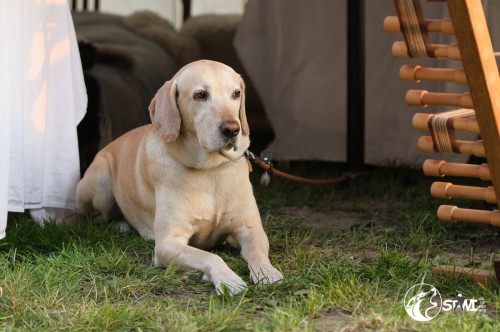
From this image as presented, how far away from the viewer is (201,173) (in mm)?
3576

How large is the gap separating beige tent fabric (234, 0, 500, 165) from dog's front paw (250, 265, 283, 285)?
9.73 ft

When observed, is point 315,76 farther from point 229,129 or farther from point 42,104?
point 229,129

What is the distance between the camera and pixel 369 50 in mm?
6082

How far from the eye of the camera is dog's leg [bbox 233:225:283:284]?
311cm

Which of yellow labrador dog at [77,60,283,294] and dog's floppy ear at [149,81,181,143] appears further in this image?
dog's floppy ear at [149,81,181,143]

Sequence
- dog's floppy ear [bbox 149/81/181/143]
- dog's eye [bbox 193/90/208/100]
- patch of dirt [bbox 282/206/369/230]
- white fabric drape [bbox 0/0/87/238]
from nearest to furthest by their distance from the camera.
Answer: dog's eye [bbox 193/90/208/100] → dog's floppy ear [bbox 149/81/181/143] → white fabric drape [bbox 0/0/87/238] → patch of dirt [bbox 282/206/369/230]

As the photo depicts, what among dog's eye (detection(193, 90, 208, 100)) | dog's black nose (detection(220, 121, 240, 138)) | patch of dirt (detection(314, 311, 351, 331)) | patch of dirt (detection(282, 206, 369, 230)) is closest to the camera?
patch of dirt (detection(314, 311, 351, 331))

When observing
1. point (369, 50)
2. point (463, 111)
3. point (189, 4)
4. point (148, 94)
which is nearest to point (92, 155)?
point (148, 94)

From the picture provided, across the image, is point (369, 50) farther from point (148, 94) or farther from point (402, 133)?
point (148, 94)

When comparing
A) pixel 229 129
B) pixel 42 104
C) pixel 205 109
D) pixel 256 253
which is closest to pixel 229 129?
pixel 229 129

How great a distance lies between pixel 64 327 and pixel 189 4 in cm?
667

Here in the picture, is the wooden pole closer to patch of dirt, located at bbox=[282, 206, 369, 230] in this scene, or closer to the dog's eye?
the dog's eye

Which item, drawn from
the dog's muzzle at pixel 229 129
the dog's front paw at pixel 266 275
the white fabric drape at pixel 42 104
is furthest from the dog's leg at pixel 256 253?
the white fabric drape at pixel 42 104

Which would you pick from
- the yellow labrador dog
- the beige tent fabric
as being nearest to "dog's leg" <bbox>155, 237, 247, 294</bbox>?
the yellow labrador dog
